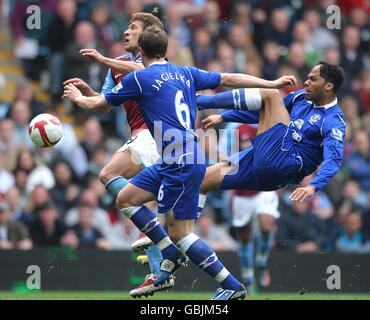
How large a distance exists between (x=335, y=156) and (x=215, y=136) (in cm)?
482

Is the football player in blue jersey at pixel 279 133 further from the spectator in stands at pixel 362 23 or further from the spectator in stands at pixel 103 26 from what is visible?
the spectator in stands at pixel 362 23

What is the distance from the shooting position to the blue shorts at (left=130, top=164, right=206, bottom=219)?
9.82 m

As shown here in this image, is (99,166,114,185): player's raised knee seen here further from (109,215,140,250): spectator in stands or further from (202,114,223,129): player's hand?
(109,215,140,250): spectator in stands

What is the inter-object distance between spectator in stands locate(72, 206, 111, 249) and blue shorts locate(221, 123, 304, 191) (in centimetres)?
393

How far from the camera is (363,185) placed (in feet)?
53.9

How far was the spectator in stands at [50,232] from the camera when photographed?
46.9ft

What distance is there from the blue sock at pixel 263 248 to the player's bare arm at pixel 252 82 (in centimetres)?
461

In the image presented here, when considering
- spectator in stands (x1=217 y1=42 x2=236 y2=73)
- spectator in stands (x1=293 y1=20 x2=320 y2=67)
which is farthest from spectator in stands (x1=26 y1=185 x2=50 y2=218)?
spectator in stands (x1=293 y1=20 x2=320 y2=67)

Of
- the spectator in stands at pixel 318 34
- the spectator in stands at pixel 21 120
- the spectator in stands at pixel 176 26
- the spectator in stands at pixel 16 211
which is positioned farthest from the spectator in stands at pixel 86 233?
the spectator in stands at pixel 318 34

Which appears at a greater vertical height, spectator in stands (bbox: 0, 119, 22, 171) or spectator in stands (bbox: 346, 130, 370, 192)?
spectator in stands (bbox: 0, 119, 22, 171)

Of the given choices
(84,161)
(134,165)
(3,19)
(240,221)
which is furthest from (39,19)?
(134,165)

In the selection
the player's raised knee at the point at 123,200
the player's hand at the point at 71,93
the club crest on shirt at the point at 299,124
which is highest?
the player's hand at the point at 71,93

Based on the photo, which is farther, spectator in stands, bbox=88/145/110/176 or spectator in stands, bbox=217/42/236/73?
spectator in stands, bbox=217/42/236/73

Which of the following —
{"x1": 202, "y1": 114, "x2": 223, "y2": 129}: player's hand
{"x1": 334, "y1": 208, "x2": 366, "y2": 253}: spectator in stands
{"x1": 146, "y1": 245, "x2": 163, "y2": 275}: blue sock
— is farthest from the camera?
{"x1": 334, "y1": 208, "x2": 366, "y2": 253}: spectator in stands
